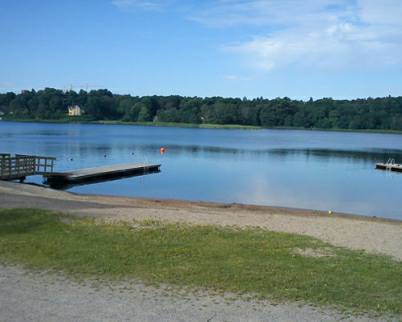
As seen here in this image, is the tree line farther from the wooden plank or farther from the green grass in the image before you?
the green grass

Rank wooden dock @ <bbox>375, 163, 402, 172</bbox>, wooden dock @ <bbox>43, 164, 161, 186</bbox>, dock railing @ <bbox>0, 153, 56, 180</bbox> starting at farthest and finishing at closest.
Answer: wooden dock @ <bbox>375, 163, 402, 172</bbox> < wooden dock @ <bbox>43, 164, 161, 186</bbox> < dock railing @ <bbox>0, 153, 56, 180</bbox>

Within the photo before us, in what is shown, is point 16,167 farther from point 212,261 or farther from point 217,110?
point 217,110

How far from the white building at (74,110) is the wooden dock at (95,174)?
14990 cm

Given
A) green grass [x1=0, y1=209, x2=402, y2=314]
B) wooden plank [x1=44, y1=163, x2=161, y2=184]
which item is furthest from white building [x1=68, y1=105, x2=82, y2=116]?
green grass [x1=0, y1=209, x2=402, y2=314]

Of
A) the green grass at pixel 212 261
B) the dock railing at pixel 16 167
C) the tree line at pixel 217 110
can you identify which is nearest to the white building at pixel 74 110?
the tree line at pixel 217 110

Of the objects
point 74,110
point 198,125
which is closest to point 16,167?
point 198,125

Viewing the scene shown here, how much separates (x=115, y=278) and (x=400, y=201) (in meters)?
24.6

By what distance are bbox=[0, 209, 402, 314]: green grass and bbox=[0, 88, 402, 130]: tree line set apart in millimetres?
158808

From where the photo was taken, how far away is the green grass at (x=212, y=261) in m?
6.83

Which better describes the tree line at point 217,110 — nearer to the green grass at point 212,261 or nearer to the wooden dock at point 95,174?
the wooden dock at point 95,174

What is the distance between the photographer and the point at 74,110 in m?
184

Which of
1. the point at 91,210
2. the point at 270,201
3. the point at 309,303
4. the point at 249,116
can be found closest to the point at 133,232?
the point at 91,210

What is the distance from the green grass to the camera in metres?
6.83

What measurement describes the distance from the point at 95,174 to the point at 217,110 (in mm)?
140242
